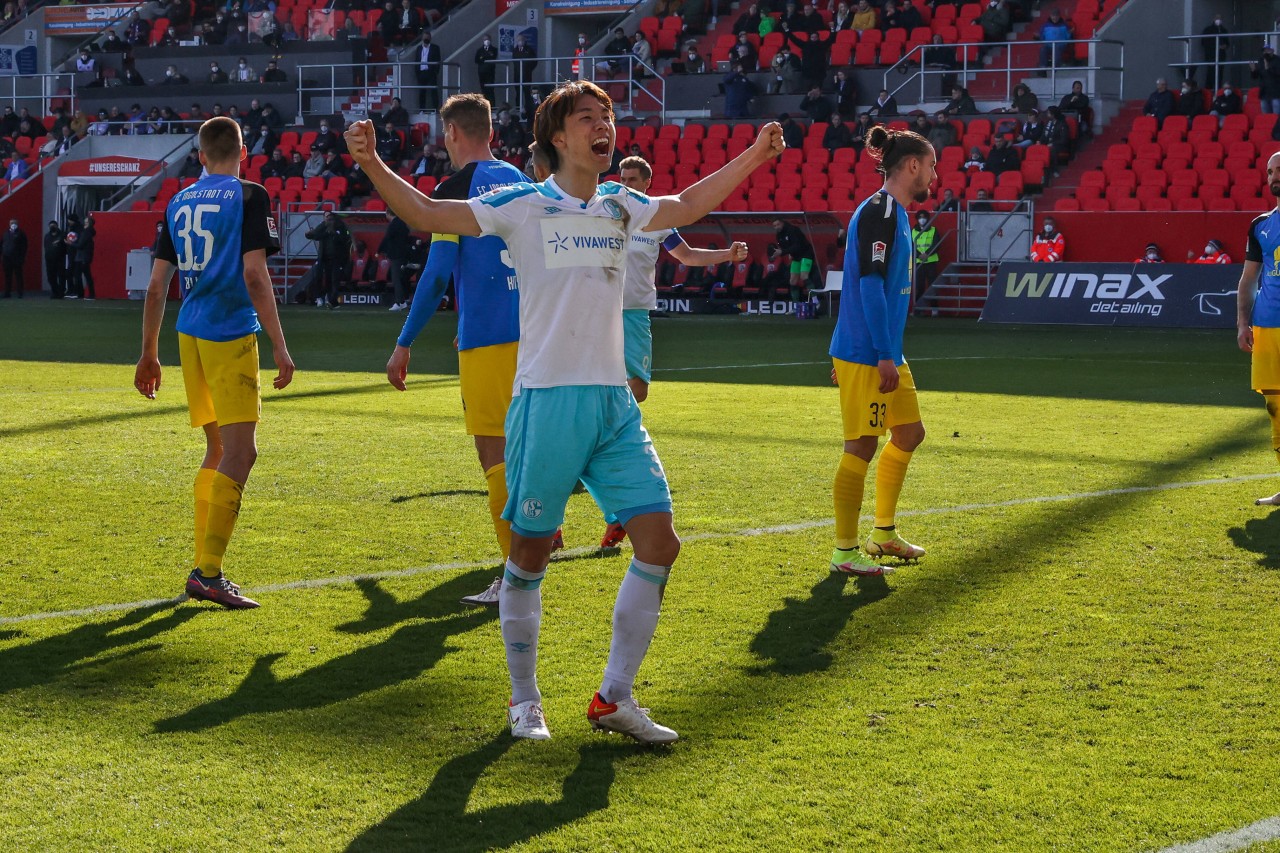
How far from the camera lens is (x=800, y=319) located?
2684cm

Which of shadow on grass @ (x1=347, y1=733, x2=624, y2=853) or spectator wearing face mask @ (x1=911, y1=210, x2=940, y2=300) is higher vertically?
spectator wearing face mask @ (x1=911, y1=210, x2=940, y2=300)

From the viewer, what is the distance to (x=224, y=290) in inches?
243

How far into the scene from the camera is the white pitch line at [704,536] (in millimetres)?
5801

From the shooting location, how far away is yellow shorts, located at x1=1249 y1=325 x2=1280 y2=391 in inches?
340

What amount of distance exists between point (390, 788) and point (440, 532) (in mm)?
3615

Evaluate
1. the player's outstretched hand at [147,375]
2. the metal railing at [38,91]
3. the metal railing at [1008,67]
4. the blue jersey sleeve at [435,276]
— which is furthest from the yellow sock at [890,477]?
the metal railing at [38,91]

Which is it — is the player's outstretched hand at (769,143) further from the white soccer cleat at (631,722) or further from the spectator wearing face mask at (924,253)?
the spectator wearing face mask at (924,253)

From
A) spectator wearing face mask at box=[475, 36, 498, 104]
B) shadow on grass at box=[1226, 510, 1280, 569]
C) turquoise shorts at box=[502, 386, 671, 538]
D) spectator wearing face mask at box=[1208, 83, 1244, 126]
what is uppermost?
spectator wearing face mask at box=[475, 36, 498, 104]

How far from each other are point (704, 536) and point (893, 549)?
99cm

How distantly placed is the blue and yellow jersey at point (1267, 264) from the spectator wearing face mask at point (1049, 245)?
17.0 m

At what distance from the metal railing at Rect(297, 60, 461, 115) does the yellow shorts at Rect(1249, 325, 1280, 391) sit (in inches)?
1132

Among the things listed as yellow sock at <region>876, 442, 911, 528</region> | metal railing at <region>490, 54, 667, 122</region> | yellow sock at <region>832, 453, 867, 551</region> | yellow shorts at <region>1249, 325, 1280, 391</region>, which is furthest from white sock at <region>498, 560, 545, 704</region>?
metal railing at <region>490, 54, 667, 122</region>

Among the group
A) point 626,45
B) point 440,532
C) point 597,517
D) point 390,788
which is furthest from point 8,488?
point 626,45

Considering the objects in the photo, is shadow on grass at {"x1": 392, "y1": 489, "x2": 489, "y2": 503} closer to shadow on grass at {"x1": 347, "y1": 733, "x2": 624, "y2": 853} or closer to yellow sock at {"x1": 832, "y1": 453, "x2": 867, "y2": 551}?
yellow sock at {"x1": 832, "y1": 453, "x2": 867, "y2": 551}
